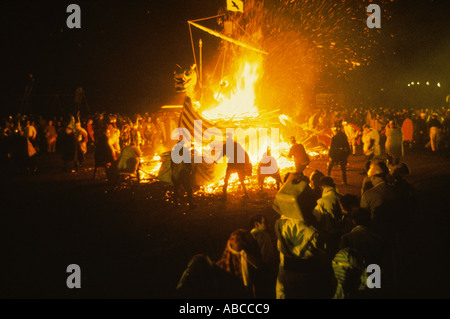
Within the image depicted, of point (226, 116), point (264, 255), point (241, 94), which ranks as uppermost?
point (241, 94)

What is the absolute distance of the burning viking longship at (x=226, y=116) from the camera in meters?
9.59

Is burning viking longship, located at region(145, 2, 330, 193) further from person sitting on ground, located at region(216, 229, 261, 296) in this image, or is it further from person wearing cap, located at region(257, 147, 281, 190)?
person sitting on ground, located at region(216, 229, 261, 296)

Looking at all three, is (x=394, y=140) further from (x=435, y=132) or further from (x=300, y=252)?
(x=300, y=252)

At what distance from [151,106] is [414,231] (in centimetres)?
2655

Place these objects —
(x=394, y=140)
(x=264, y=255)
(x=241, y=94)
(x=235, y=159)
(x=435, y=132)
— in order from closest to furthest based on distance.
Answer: (x=264, y=255) < (x=235, y=159) < (x=394, y=140) < (x=435, y=132) < (x=241, y=94)

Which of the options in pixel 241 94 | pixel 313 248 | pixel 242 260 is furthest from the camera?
pixel 241 94

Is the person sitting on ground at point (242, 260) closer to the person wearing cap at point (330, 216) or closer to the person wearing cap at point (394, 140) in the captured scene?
the person wearing cap at point (330, 216)

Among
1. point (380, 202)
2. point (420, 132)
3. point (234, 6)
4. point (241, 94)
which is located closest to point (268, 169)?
point (380, 202)

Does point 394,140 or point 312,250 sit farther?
point 394,140

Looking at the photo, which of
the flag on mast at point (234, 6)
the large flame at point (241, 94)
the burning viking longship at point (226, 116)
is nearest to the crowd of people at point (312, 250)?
the burning viking longship at point (226, 116)

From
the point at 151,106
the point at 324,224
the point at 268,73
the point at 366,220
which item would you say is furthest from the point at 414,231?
the point at 151,106

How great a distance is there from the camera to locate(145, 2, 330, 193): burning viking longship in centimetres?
959

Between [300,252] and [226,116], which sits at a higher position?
[226,116]

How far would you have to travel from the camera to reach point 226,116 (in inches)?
573
